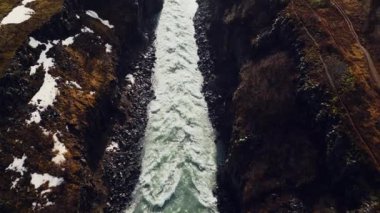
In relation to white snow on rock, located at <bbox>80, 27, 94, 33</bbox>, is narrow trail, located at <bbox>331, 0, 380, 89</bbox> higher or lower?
higher

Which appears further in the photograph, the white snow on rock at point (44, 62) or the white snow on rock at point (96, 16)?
the white snow on rock at point (96, 16)

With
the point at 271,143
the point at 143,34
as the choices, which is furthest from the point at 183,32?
the point at 271,143

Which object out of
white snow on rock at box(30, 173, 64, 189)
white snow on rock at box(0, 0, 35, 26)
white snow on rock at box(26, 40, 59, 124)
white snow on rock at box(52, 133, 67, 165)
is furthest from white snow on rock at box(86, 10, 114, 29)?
white snow on rock at box(30, 173, 64, 189)

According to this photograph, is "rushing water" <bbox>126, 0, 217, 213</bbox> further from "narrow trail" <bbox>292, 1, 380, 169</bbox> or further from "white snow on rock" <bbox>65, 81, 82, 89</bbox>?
"narrow trail" <bbox>292, 1, 380, 169</bbox>

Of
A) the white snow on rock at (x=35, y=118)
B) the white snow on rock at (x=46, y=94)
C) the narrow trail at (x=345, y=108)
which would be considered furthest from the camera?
the white snow on rock at (x=46, y=94)

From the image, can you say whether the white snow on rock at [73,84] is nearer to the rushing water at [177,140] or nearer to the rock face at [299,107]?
the rushing water at [177,140]

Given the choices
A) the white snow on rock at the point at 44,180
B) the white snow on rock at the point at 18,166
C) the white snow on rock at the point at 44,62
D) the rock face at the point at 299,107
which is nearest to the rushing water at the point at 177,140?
the rock face at the point at 299,107

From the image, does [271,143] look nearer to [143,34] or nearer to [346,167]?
[346,167]
